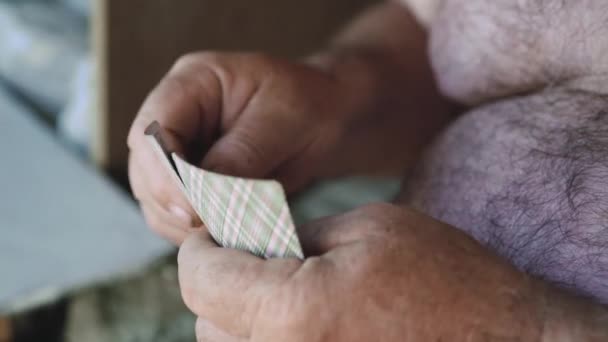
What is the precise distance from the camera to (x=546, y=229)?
0.41m

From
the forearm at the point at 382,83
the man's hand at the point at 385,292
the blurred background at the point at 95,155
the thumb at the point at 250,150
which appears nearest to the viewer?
the man's hand at the point at 385,292

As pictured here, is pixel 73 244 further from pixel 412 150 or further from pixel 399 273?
pixel 399 273

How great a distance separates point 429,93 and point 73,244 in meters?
0.58

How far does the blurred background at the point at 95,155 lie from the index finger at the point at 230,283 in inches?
26.7

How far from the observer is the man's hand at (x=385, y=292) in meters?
0.30

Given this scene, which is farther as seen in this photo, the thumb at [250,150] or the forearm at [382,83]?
the forearm at [382,83]

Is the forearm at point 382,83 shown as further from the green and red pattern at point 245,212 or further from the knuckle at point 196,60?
the green and red pattern at point 245,212

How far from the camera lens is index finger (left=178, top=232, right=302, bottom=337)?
311mm

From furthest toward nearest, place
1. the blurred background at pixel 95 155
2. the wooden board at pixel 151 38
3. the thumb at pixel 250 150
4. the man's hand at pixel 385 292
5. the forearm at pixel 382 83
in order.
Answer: the wooden board at pixel 151 38 → the blurred background at pixel 95 155 → the forearm at pixel 382 83 → the thumb at pixel 250 150 → the man's hand at pixel 385 292

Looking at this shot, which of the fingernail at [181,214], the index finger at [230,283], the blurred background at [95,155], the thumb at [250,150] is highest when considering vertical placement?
the thumb at [250,150]

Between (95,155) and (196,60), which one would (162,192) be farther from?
(95,155)

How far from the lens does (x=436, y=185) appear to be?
0.51 meters

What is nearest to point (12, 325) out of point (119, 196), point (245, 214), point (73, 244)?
point (73, 244)

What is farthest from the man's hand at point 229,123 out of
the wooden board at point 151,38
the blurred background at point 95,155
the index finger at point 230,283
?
the wooden board at point 151,38
